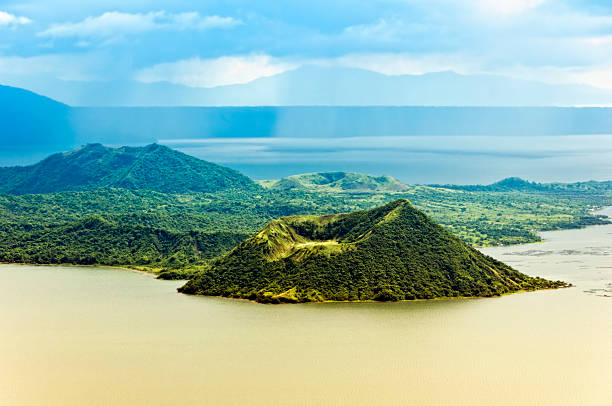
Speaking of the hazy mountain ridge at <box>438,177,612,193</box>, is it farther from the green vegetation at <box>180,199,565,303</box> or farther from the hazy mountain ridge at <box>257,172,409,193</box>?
the green vegetation at <box>180,199,565,303</box>

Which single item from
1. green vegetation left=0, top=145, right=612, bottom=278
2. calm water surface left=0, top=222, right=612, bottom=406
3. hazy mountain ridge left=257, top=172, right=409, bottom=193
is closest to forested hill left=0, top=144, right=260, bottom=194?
green vegetation left=0, top=145, right=612, bottom=278

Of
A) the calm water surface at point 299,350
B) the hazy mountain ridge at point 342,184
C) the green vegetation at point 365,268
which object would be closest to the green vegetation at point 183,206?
the hazy mountain ridge at point 342,184

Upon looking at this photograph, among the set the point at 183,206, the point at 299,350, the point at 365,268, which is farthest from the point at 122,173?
the point at 299,350

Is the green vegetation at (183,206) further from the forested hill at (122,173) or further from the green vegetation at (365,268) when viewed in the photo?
the green vegetation at (365,268)

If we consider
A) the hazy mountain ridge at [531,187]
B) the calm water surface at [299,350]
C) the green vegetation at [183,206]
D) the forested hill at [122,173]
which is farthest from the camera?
the hazy mountain ridge at [531,187]

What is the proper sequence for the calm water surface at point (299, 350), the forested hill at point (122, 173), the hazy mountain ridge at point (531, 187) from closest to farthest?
the calm water surface at point (299, 350)
the forested hill at point (122, 173)
the hazy mountain ridge at point (531, 187)

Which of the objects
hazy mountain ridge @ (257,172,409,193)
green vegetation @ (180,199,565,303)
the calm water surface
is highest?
hazy mountain ridge @ (257,172,409,193)
